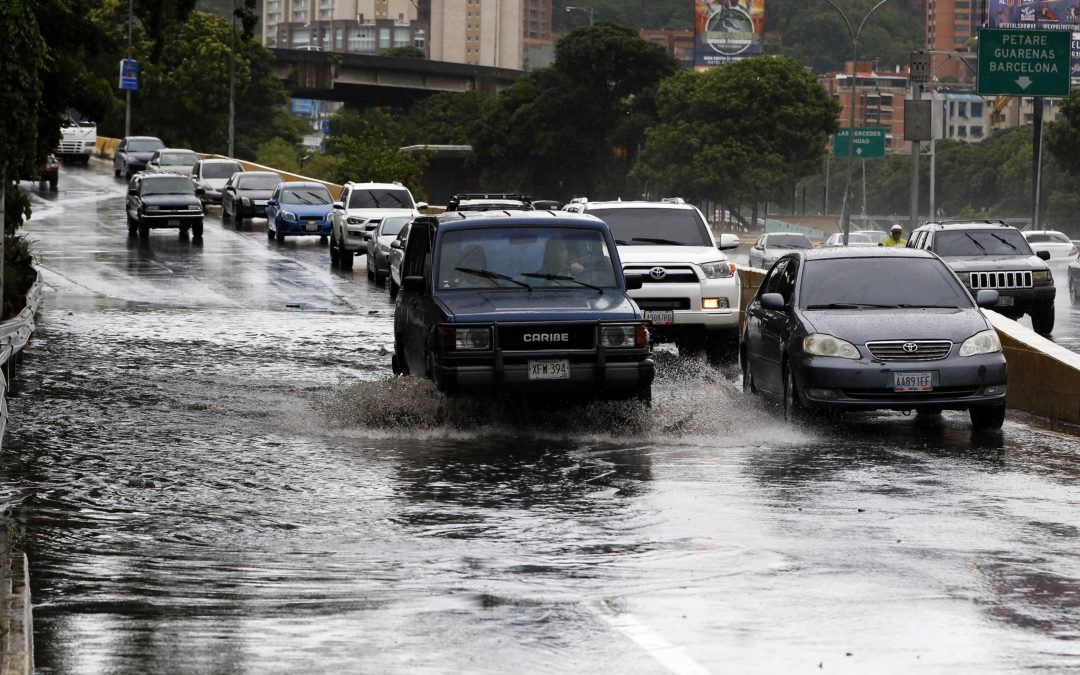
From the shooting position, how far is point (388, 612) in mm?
7500

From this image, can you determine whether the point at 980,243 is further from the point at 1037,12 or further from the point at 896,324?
the point at 1037,12

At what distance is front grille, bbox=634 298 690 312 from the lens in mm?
20016

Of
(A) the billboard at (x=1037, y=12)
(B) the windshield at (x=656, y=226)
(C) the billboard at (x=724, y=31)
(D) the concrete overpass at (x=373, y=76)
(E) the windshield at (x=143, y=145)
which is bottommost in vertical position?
(B) the windshield at (x=656, y=226)

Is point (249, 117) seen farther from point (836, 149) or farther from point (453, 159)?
point (836, 149)

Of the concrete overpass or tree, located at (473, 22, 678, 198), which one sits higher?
the concrete overpass

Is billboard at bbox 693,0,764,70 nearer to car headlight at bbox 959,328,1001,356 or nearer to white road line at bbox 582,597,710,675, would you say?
car headlight at bbox 959,328,1001,356

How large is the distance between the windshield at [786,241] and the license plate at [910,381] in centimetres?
4101

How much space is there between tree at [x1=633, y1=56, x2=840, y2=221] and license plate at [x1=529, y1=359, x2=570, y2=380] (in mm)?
91407

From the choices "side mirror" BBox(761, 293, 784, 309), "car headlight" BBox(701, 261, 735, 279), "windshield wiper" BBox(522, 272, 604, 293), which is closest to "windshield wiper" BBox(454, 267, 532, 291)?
"windshield wiper" BBox(522, 272, 604, 293)

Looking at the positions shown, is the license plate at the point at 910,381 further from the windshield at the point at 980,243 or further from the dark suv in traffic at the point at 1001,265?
the windshield at the point at 980,243

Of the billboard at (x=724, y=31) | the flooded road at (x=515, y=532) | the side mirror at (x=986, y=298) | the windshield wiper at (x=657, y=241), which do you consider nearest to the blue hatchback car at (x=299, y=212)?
the windshield wiper at (x=657, y=241)

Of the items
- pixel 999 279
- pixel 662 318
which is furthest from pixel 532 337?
pixel 999 279

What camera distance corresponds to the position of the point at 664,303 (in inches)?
792

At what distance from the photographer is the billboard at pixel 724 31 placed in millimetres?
160500
